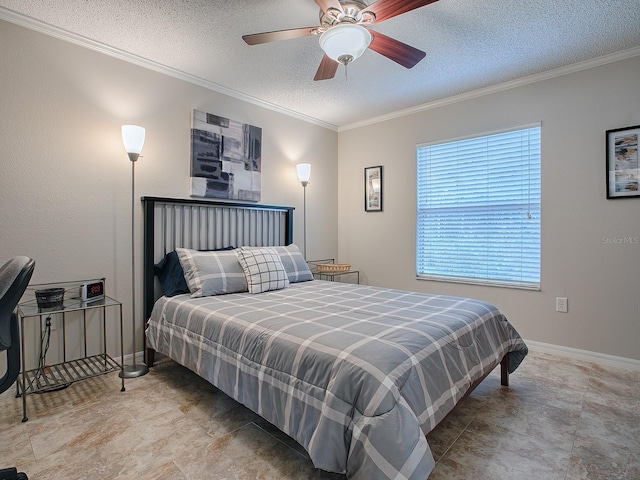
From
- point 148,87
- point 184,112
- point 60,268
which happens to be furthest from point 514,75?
point 60,268

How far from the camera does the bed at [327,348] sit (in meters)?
1.26

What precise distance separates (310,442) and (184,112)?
288 cm

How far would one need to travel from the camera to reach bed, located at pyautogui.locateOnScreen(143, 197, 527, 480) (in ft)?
4.12

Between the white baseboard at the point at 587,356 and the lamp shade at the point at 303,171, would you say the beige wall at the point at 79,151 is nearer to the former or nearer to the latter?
the lamp shade at the point at 303,171

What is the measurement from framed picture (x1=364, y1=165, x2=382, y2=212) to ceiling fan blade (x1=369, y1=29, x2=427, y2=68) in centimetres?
203

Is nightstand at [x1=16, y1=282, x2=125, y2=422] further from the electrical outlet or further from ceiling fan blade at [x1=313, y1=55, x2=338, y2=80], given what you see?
the electrical outlet

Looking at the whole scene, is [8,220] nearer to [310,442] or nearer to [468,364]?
[310,442]

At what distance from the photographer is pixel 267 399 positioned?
64.2 inches

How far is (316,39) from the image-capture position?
250 cm

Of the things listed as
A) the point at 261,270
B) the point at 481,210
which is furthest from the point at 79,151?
the point at 481,210

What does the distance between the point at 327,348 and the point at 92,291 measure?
1.88m

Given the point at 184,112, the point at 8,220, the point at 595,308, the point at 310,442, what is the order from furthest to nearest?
the point at 184,112 → the point at 595,308 → the point at 8,220 → the point at 310,442

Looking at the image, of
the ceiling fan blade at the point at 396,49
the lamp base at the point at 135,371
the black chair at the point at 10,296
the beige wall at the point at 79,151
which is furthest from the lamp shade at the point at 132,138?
the ceiling fan blade at the point at 396,49

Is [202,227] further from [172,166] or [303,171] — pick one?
[303,171]
